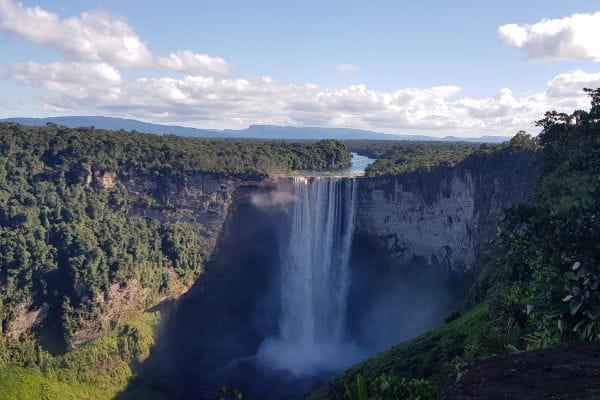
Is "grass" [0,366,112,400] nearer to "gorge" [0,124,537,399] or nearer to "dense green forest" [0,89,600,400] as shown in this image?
"dense green forest" [0,89,600,400]

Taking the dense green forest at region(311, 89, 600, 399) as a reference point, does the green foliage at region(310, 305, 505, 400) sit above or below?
below

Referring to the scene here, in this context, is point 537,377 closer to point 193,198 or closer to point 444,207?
point 444,207

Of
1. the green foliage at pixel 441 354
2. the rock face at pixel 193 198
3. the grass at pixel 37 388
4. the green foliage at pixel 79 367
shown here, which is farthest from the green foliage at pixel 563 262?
the rock face at pixel 193 198

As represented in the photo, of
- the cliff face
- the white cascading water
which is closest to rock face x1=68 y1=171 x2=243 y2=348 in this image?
the white cascading water

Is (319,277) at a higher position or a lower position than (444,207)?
lower

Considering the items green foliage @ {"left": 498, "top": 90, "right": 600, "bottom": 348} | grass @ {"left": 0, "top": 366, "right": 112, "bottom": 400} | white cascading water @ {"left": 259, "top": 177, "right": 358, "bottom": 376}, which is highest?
green foliage @ {"left": 498, "top": 90, "right": 600, "bottom": 348}

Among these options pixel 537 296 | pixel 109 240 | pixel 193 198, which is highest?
pixel 537 296

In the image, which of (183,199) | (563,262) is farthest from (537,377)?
(183,199)
